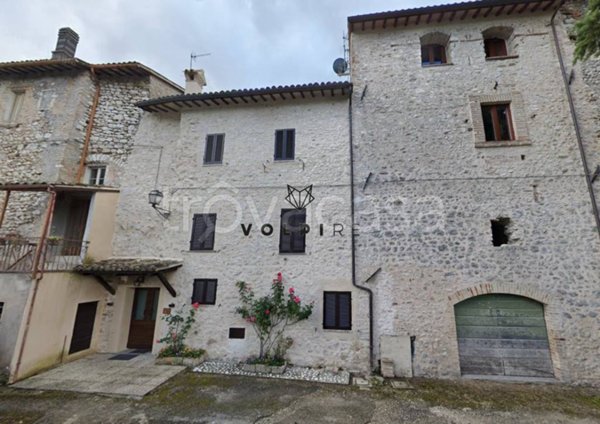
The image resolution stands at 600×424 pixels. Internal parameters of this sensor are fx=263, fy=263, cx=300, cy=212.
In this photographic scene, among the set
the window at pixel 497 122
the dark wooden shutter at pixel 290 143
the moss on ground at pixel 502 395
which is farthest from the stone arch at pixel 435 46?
the moss on ground at pixel 502 395

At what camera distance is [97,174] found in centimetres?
959

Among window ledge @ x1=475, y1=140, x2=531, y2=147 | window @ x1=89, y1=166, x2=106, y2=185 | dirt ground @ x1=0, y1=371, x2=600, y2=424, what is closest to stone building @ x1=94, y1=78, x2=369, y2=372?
window @ x1=89, y1=166, x2=106, y2=185

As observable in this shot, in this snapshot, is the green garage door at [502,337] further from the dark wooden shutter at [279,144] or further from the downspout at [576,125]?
the dark wooden shutter at [279,144]

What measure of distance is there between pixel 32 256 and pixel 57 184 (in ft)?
6.35

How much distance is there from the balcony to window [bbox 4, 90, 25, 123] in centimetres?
553

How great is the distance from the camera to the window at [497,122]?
7801mm

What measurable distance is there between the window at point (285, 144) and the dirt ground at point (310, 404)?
20.8ft

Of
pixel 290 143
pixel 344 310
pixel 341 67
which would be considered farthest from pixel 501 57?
pixel 344 310

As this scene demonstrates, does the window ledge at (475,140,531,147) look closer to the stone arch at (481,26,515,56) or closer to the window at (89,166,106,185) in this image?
the stone arch at (481,26,515,56)

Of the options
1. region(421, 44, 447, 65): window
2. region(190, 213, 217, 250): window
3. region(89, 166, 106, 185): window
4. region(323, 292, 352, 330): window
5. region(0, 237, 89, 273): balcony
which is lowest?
region(323, 292, 352, 330): window

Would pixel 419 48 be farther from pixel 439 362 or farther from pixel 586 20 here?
pixel 439 362

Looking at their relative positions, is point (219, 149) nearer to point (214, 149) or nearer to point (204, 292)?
point (214, 149)

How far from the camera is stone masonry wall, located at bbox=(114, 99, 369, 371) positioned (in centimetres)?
736

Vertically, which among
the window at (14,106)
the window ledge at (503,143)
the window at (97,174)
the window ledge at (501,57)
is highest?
the window ledge at (501,57)
